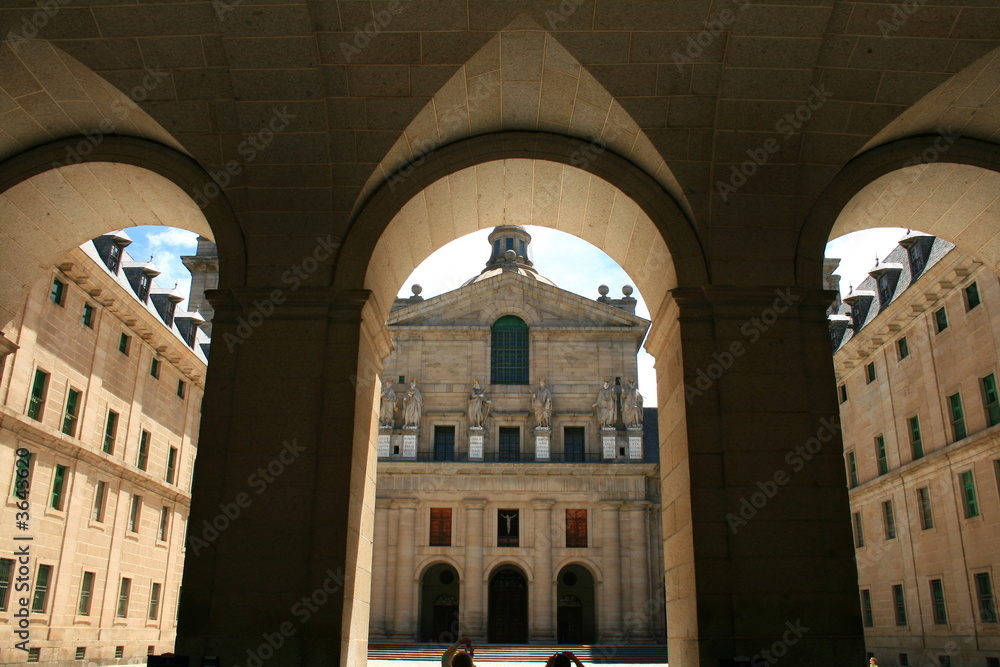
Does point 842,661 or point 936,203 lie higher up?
point 936,203

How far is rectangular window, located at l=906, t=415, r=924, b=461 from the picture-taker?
31750 mm

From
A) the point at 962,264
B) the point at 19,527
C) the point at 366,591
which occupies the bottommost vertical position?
the point at 366,591

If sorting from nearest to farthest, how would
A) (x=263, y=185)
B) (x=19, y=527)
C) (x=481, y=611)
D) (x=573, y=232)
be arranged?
(x=263, y=185) → (x=573, y=232) → (x=19, y=527) → (x=481, y=611)

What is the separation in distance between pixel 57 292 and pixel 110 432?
22.5ft

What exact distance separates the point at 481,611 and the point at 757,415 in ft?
124

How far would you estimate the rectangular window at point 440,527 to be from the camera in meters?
47.8

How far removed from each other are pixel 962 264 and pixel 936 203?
15799 mm

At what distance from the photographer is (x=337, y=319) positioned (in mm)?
11922

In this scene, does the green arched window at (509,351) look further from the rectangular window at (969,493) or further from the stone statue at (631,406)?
the rectangular window at (969,493)

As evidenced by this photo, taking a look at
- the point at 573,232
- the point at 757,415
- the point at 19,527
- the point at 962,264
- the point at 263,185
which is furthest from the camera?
the point at 962,264

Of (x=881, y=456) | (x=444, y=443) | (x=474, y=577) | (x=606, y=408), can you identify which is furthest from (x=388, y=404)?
(x=881, y=456)

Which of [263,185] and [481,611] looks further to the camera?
[481,611]

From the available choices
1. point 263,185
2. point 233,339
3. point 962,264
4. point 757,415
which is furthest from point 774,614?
point 962,264

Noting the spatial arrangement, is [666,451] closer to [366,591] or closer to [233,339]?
[366,591]
